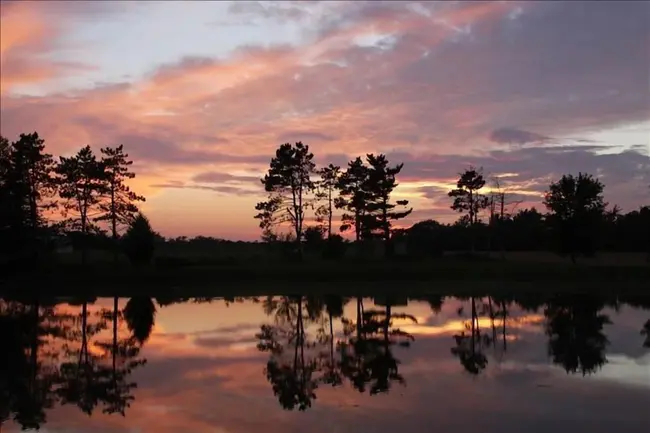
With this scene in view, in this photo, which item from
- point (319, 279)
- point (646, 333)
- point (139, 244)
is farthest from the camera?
point (139, 244)

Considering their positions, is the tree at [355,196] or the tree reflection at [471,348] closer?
the tree reflection at [471,348]

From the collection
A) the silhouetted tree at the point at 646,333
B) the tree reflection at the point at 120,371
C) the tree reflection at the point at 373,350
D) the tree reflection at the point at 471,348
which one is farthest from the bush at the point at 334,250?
the tree reflection at the point at 120,371

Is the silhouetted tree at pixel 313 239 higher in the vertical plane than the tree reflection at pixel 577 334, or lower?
higher

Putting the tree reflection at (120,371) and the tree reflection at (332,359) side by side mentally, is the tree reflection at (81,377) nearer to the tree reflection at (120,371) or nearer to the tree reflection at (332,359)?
the tree reflection at (120,371)

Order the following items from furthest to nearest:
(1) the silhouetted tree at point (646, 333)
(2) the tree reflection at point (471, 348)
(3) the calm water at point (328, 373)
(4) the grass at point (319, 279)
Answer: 1. (4) the grass at point (319, 279)
2. (1) the silhouetted tree at point (646, 333)
3. (2) the tree reflection at point (471, 348)
4. (3) the calm water at point (328, 373)

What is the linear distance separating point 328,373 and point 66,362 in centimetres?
638

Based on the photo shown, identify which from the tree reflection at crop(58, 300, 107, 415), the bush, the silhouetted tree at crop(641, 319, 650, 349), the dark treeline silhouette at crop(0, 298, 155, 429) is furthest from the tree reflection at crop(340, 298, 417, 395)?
the bush

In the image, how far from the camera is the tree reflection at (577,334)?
49.5 feet

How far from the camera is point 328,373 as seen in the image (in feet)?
45.2

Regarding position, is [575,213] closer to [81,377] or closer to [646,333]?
[646,333]

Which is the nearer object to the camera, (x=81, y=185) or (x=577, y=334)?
(x=577, y=334)

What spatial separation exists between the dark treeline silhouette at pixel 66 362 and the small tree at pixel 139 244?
23.1m

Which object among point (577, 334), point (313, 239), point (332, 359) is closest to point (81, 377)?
point (332, 359)

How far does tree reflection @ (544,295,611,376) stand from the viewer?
1508 centimetres
